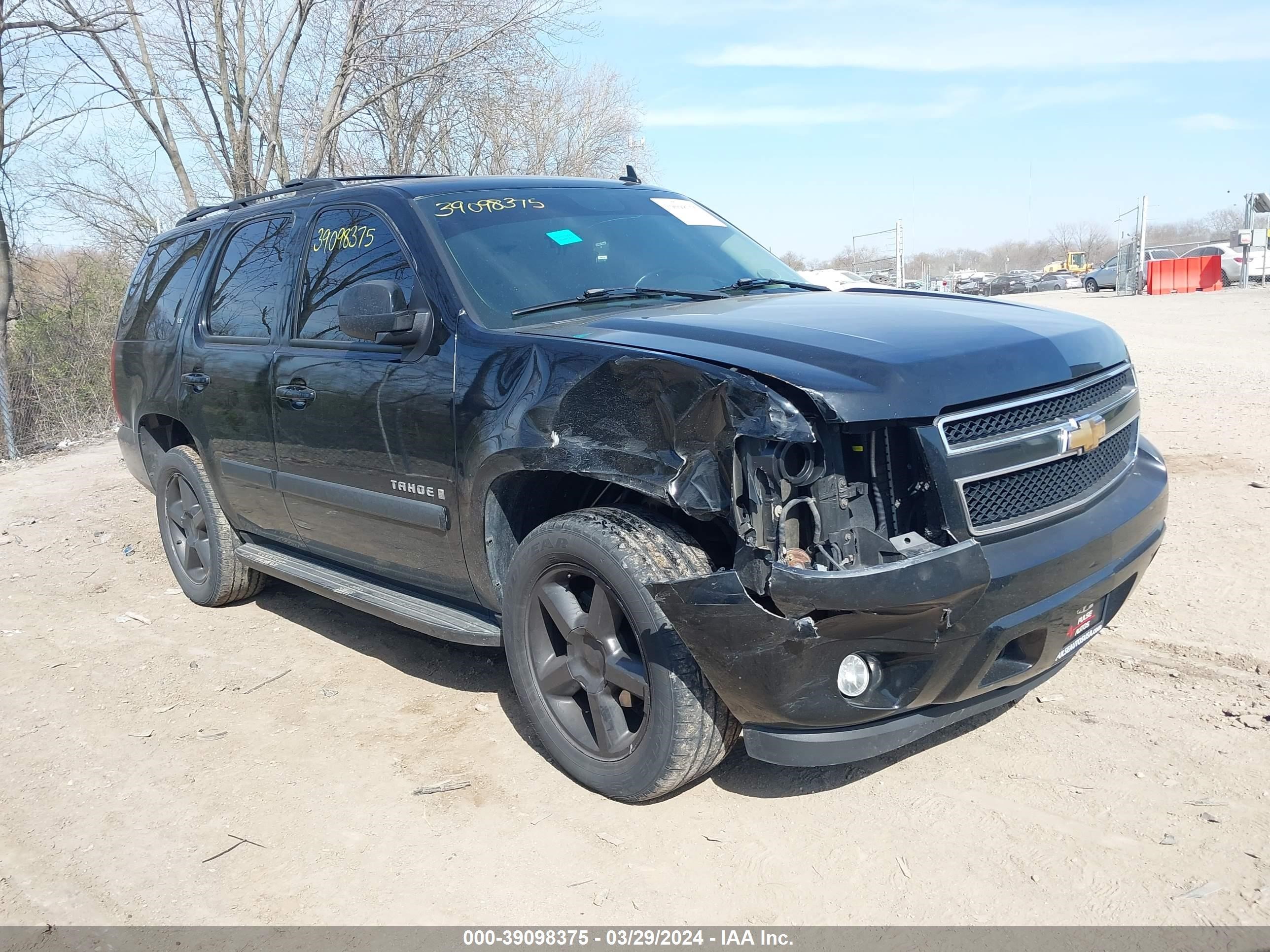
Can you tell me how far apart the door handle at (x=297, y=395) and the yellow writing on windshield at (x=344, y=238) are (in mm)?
608

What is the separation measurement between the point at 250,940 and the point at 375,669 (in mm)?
1903

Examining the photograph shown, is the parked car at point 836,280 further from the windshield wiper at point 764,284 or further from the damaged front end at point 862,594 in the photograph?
the damaged front end at point 862,594

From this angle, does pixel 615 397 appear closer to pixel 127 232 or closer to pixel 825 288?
pixel 825 288

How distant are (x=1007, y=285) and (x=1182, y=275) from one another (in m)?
18.3

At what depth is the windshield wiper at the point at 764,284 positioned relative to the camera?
4.09 meters

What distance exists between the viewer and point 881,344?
2.77m

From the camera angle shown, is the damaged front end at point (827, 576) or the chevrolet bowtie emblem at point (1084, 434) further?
the chevrolet bowtie emblem at point (1084, 434)

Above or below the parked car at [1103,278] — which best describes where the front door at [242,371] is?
above

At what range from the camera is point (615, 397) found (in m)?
2.91

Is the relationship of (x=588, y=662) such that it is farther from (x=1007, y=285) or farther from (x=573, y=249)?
(x=1007, y=285)

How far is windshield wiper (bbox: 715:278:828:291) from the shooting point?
409 centimetres

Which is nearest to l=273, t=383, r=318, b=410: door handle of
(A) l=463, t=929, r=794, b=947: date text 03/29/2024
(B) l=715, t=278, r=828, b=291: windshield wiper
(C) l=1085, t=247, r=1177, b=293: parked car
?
(B) l=715, t=278, r=828, b=291: windshield wiper

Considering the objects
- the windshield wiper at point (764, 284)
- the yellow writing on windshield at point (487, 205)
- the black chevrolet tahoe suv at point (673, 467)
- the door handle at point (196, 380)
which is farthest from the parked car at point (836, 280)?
the door handle at point (196, 380)

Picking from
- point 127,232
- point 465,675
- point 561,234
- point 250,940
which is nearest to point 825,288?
point 561,234
